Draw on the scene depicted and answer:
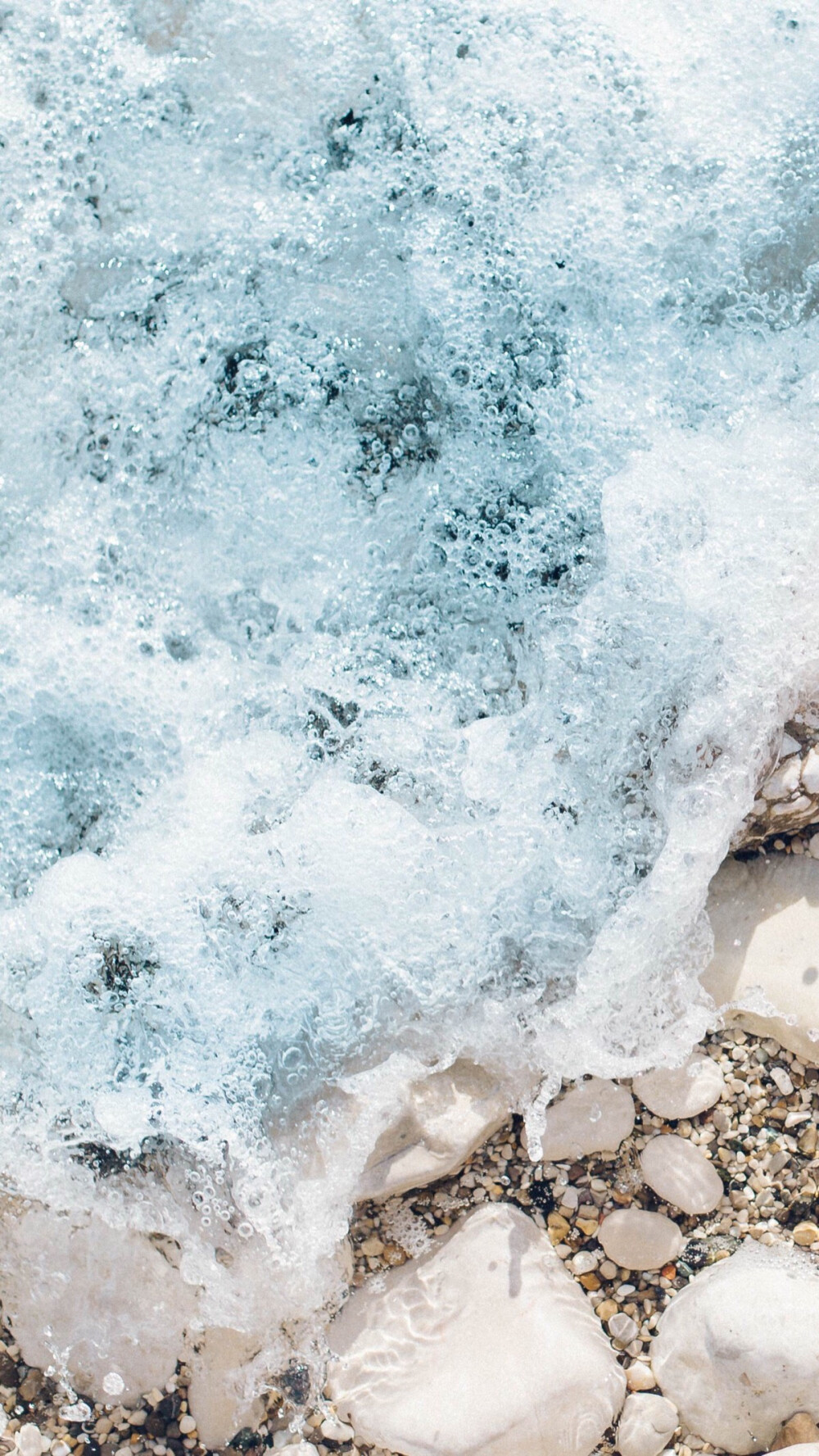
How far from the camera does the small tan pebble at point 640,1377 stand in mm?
2420

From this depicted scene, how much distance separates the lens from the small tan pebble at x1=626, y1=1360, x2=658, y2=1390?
2420mm

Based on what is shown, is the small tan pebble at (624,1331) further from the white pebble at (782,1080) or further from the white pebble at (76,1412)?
the white pebble at (76,1412)

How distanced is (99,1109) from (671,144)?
2.97 metres

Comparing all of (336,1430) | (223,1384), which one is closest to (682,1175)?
(336,1430)

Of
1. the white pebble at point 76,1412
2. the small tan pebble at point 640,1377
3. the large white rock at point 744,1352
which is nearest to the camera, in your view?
the large white rock at point 744,1352

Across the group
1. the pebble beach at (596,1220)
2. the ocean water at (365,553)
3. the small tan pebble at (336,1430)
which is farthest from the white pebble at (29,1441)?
the small tan pebble at (336,1430)

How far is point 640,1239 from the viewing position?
2.46m

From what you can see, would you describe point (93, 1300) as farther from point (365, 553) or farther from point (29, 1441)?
point (365, 553)

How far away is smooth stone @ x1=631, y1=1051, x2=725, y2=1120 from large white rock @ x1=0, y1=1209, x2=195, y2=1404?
124 cm

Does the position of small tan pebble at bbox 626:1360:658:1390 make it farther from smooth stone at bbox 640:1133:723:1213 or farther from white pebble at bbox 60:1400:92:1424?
white pebble at bbox 60:1400:92:1424

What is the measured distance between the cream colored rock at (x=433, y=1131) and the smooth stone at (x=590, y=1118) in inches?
5.3

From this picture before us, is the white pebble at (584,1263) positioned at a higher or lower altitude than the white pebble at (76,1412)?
higher

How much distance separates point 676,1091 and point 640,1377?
0.68 metres

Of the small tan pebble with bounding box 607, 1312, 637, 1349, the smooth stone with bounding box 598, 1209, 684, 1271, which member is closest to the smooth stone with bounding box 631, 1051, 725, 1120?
the smooth stone with bounding box 598, 1209, 684, 1271
